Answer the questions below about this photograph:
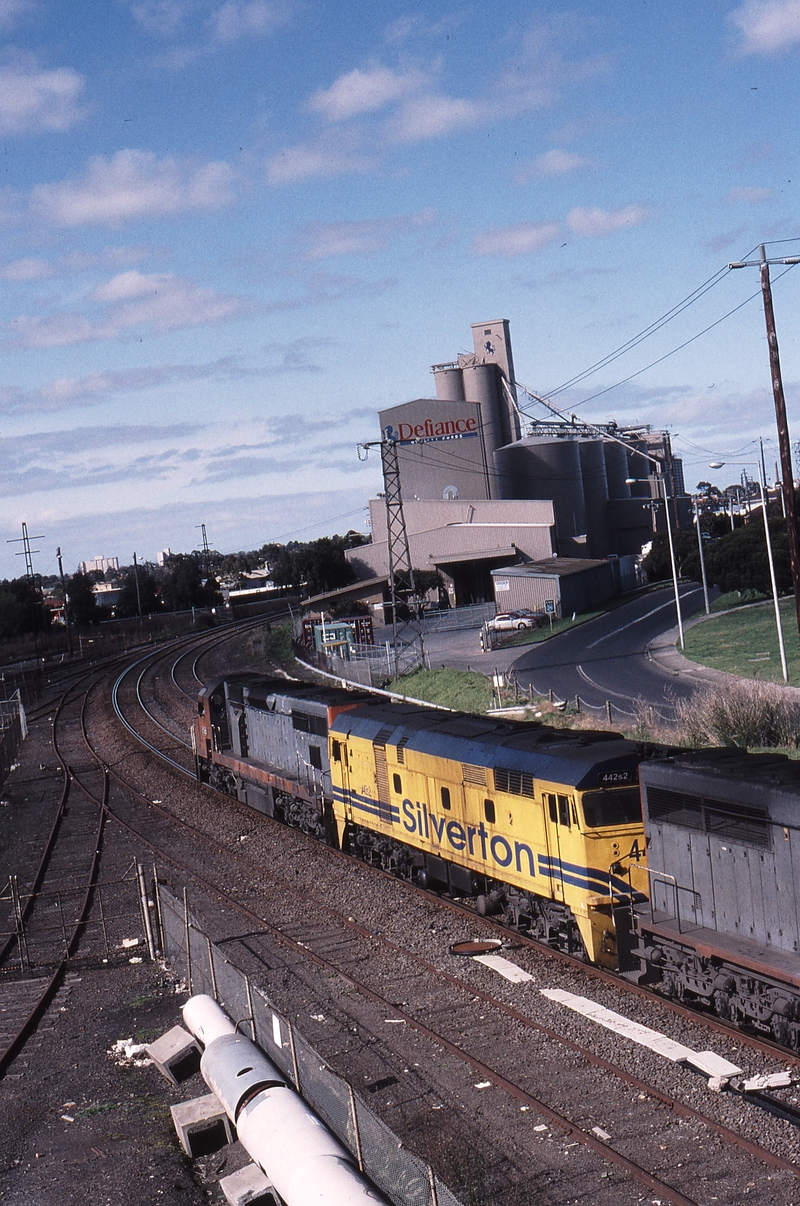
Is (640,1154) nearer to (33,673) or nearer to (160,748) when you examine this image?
(160,748)

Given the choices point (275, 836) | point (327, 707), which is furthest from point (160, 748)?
point (327, 707)

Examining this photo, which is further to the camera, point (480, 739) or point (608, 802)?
point (480, 739)

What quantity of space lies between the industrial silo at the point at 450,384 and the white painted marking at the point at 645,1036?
346 ft

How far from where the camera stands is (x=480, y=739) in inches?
796

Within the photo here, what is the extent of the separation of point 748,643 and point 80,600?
9088 centimetres

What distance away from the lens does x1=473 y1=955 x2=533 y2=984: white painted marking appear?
56.1ft

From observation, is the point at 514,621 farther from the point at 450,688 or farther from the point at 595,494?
the point at 595,494

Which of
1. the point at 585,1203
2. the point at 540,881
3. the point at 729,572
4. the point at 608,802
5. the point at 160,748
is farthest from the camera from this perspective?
the point at 729,572

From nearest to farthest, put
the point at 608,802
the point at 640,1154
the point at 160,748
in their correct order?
the point at 640,1154, the point at 608,802, the point at 160,748

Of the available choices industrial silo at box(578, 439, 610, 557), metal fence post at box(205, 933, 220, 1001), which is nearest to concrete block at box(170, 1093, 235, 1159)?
metal fence post at box(205, 933, 220, 1001)

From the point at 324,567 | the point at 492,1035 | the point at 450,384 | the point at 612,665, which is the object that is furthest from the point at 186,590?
the point at 492,1035

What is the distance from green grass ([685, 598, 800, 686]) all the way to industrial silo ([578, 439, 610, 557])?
1725 inches

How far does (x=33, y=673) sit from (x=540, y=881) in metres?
60.7

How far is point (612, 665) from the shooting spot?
54438 mm
